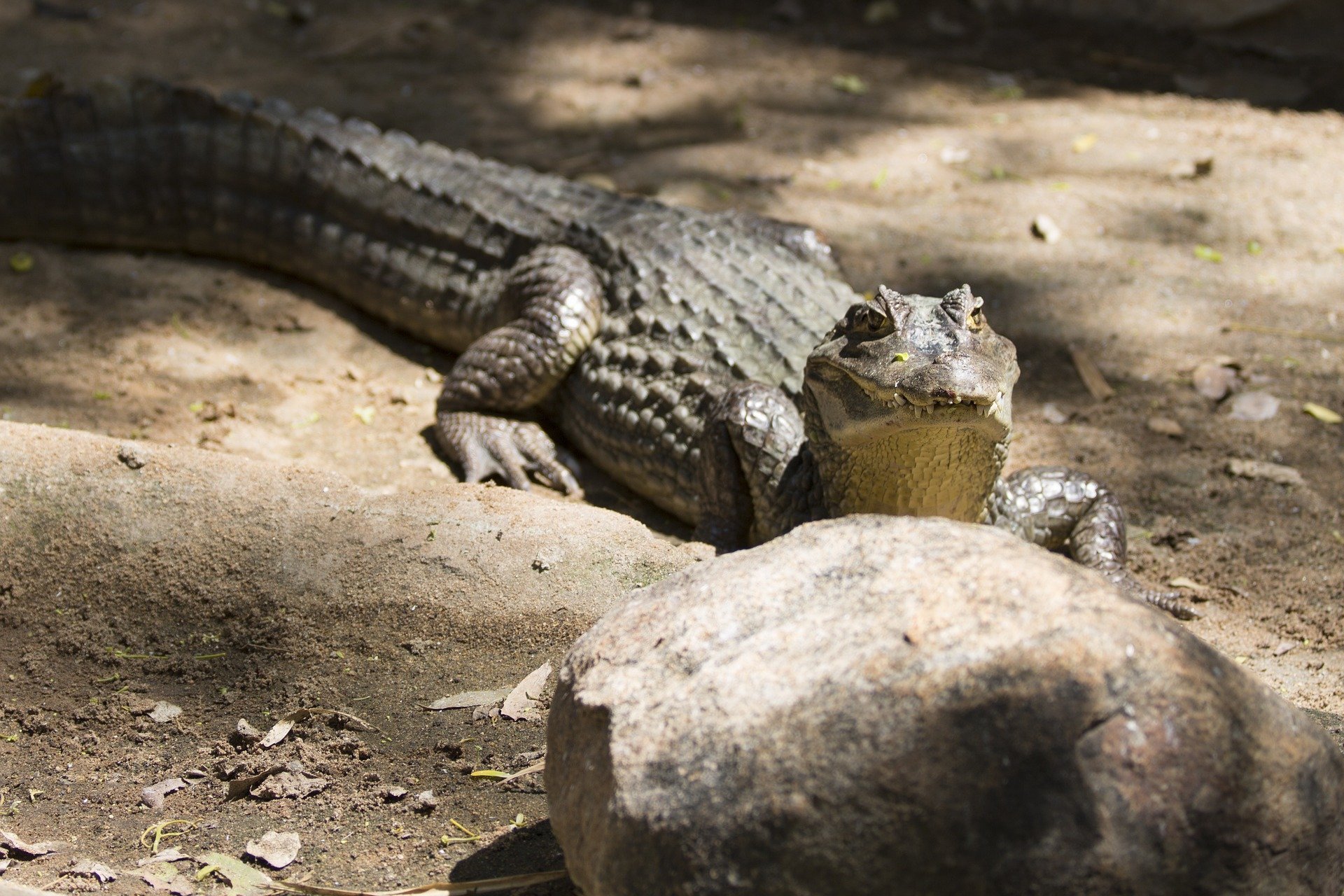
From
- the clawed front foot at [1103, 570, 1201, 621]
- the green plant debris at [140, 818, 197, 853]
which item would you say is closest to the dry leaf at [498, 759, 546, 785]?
the green plant debris at [140, 818, 197, 853]

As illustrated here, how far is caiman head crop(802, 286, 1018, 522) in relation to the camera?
2.87m

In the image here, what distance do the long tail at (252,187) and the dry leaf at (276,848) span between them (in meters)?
3.02

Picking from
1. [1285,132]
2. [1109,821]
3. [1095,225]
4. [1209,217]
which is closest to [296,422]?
[1109,821]

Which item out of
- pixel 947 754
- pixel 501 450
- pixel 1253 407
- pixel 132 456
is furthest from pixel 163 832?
pixel 1253 407

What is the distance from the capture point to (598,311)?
4.68 meters

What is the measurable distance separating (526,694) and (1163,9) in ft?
24.3

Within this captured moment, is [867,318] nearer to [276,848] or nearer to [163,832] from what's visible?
[276,848]

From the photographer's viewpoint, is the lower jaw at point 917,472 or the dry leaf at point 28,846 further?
the lower jaw at point 917,472

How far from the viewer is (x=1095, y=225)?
5.74 metres

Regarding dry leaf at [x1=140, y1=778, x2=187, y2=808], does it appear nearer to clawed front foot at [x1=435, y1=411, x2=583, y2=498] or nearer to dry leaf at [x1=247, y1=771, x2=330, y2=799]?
dry leaf at [x1=247, y1=771, x2=330, y2=799]

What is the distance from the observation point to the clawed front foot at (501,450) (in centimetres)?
445

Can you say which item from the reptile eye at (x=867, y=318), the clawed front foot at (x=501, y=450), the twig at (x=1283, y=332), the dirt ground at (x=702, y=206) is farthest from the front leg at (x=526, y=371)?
the twig at (x=1283, y=332)

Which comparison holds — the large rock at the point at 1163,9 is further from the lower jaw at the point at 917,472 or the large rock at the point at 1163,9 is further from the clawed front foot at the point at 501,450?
the lower jaw at the point at 917,472

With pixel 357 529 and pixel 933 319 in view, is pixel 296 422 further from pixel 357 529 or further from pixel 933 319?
pixel 933 319
